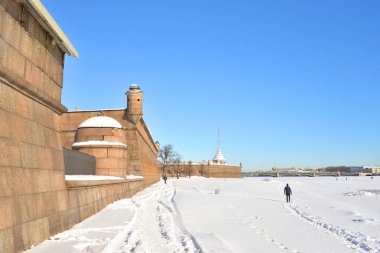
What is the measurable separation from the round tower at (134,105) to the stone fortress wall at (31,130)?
1866 cm

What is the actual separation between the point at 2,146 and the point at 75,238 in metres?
2.84

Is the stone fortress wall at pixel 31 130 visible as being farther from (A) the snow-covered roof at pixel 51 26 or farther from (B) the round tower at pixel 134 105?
(B) the round tower at pixel 134 105

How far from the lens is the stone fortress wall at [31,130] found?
696 cm

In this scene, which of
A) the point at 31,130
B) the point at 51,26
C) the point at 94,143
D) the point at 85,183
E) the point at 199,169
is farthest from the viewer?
the point at 199,169

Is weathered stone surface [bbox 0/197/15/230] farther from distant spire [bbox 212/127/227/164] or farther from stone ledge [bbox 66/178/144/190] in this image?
distant spire [bbox 212/127/227/164]

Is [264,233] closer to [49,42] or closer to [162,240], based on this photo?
[162,240]

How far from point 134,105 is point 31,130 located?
70.9 ft

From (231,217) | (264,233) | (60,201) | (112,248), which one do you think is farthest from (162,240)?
(231,217)

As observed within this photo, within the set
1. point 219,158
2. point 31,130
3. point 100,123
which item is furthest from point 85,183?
point 219,158

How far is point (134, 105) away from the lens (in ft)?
97.7

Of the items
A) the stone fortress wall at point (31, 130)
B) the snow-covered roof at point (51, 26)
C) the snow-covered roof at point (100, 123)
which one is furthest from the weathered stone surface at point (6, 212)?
the snow-covered roof at point (100, 123)

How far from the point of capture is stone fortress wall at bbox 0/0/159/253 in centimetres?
696

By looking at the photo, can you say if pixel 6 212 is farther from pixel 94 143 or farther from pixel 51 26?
pixel 94 143

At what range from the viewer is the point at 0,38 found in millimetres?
6949
